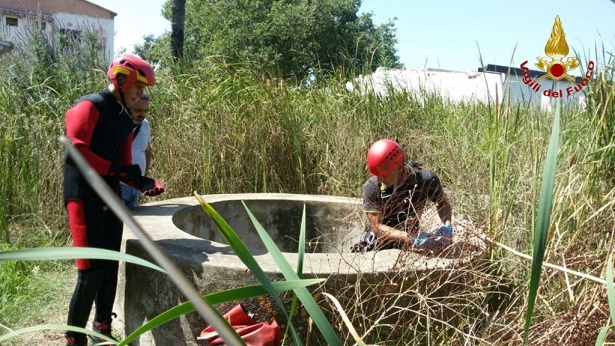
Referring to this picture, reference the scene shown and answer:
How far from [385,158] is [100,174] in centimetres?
161

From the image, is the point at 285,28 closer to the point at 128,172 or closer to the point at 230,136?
the point at 230,136

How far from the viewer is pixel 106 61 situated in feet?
24.6

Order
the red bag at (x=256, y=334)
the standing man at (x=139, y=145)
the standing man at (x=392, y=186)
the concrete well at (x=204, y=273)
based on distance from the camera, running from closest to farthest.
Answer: the red bag at (x=256, y=334)
the concrete well at (x=204, y=273)
the standing man at (x=392, y=186)
the standing man at (x=139, y=145)

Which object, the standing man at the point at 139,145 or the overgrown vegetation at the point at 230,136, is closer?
the standing man at the point at 139,145

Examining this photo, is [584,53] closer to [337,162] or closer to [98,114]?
[98,114]

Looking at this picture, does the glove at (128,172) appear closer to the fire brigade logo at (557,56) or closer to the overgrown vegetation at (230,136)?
the overgrown vegetation at (230,136)

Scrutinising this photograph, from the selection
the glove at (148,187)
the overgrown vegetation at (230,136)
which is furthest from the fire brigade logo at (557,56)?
the glove at (148,187)

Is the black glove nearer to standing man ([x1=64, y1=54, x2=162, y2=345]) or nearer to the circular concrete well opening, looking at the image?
standing man ([x1=64, y1=54, x2=162, y2=345])

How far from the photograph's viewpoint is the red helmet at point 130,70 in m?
3.57

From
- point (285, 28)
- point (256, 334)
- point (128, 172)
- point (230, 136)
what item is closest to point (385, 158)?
point (128, 172)

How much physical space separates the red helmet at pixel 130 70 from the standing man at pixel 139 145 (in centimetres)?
91

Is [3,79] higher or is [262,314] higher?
[3,79]

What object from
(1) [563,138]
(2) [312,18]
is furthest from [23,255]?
(2) [312,18]

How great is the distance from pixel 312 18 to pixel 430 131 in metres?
24.1
